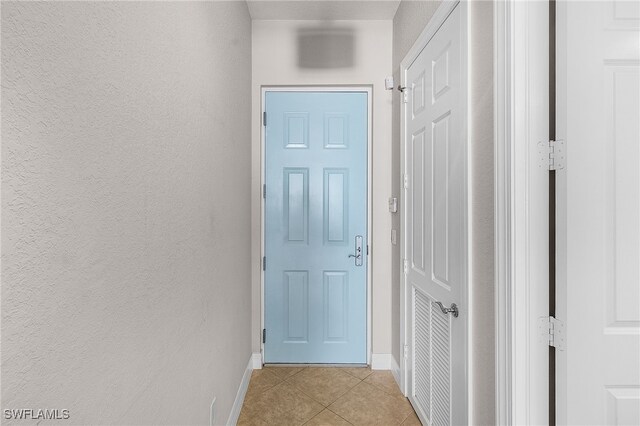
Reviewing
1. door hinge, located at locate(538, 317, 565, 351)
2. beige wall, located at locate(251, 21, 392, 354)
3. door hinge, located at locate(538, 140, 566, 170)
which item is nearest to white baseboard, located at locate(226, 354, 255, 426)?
beige wall, located at locate(251, 21, 392, 354)

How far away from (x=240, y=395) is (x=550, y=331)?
1.74m

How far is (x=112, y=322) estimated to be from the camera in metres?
0.71

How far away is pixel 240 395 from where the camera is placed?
1926 mm

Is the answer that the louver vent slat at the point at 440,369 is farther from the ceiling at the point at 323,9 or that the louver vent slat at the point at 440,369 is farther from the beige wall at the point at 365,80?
the ceiling at the point at 323,9

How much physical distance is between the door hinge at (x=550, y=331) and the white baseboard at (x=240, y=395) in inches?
55.1

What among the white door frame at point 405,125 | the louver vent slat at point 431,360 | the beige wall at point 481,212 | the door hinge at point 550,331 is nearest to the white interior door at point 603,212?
the door hinge at point 550,331

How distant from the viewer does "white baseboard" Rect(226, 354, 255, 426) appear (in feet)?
5.63

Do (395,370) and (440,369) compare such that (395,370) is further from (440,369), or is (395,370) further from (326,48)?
(326,48)

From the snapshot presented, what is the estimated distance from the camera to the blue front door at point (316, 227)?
2414mm

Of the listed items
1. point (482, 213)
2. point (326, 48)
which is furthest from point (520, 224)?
point (326, 48)

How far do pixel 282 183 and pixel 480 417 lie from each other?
1861 mm

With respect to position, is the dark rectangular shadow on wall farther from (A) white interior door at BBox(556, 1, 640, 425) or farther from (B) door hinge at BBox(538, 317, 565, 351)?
(B) door hinge at BBox(538, 317, 565, 351)

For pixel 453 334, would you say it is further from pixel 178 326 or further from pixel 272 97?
pixel 272 97

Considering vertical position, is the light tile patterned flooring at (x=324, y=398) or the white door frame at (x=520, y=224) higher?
the white door frame at (x=520, y=224)
